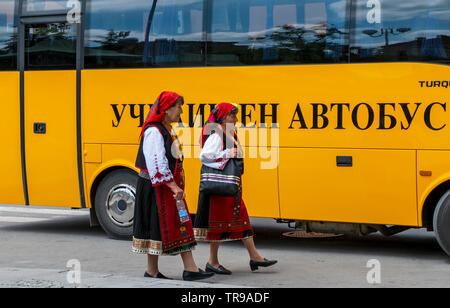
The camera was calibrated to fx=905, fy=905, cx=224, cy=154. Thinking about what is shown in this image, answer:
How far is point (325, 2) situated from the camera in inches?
413

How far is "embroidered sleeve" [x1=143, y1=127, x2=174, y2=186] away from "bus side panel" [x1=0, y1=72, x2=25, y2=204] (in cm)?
464

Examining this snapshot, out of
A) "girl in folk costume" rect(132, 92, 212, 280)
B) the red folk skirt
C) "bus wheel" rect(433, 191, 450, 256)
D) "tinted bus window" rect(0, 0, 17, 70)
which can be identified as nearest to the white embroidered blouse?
the red folk skirt

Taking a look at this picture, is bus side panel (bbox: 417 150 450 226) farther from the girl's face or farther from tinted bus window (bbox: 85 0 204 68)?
tinted bus window (bbox: 85 0 204 68)

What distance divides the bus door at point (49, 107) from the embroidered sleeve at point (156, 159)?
4.00m

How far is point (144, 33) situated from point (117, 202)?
90.0 inches

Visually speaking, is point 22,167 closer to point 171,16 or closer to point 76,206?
point 76,206

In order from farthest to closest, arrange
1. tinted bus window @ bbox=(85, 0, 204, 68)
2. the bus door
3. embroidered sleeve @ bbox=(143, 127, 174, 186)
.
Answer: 1. the bus door
2. tinted bus window @ bbox=(85, 0, 204, 68)
3. embroidered sleeve @ bbox=(143, 127, 174, 186)

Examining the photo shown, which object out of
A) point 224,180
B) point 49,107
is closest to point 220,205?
point 224,180

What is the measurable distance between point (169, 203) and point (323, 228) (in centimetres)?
290

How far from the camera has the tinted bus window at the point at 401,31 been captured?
387 inches

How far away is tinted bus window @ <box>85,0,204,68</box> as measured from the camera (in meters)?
11.3

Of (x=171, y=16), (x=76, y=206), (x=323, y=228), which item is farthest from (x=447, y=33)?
(x=76, y=206)

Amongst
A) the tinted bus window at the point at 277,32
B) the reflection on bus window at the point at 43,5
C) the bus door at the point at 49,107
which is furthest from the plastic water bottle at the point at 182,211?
the reflection on bus window at the point at 43,5

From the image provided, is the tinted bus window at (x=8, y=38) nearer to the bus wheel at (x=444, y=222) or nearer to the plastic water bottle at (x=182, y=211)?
the plastic water bottle at (x=182, y=211)
